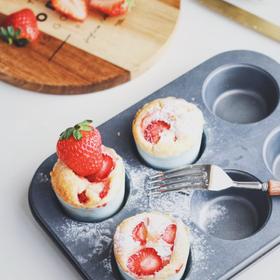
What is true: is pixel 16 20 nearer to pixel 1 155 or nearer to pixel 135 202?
pixel 1 155

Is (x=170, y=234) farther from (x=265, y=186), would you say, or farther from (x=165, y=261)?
(x=265, y=186)

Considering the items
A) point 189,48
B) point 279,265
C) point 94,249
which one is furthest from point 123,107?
Result: point 279,265

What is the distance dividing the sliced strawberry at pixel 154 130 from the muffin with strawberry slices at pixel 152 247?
19cm

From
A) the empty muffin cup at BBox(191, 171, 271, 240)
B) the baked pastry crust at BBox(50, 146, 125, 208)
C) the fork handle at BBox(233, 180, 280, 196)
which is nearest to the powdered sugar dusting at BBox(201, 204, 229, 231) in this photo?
the empty muffin cup at BBox(191, 171, 271, 240)

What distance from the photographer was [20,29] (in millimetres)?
1755

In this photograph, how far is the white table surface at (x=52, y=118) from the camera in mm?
1431

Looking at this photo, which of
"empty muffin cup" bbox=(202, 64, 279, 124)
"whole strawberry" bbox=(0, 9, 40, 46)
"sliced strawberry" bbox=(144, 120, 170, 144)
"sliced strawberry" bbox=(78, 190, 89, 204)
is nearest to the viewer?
"sliced strawberry" bbox=(78, 190, 89, 204)

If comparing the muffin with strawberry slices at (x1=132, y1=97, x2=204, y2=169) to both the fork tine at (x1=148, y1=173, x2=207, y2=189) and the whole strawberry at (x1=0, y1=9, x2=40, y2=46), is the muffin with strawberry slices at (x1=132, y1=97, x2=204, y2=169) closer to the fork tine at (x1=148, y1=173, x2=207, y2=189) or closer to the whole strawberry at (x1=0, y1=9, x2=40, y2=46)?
the fork tine at (x1=148, y1=173, x2=207, y2=189)

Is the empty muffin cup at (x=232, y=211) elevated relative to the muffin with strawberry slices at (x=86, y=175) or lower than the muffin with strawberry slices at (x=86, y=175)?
lower

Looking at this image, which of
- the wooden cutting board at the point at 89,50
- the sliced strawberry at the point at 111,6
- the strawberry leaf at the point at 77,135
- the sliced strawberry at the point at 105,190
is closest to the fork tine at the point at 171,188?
the sliced strawberry at the point at 105,190

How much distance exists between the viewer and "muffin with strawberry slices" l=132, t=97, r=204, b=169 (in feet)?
4.74

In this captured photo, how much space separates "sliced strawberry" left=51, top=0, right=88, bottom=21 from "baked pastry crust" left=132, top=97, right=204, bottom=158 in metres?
0.42

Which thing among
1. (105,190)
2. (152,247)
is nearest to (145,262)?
(152,247)

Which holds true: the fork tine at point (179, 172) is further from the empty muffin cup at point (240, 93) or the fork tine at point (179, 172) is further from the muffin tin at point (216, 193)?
the empty muffin cup at point (240, 93)
